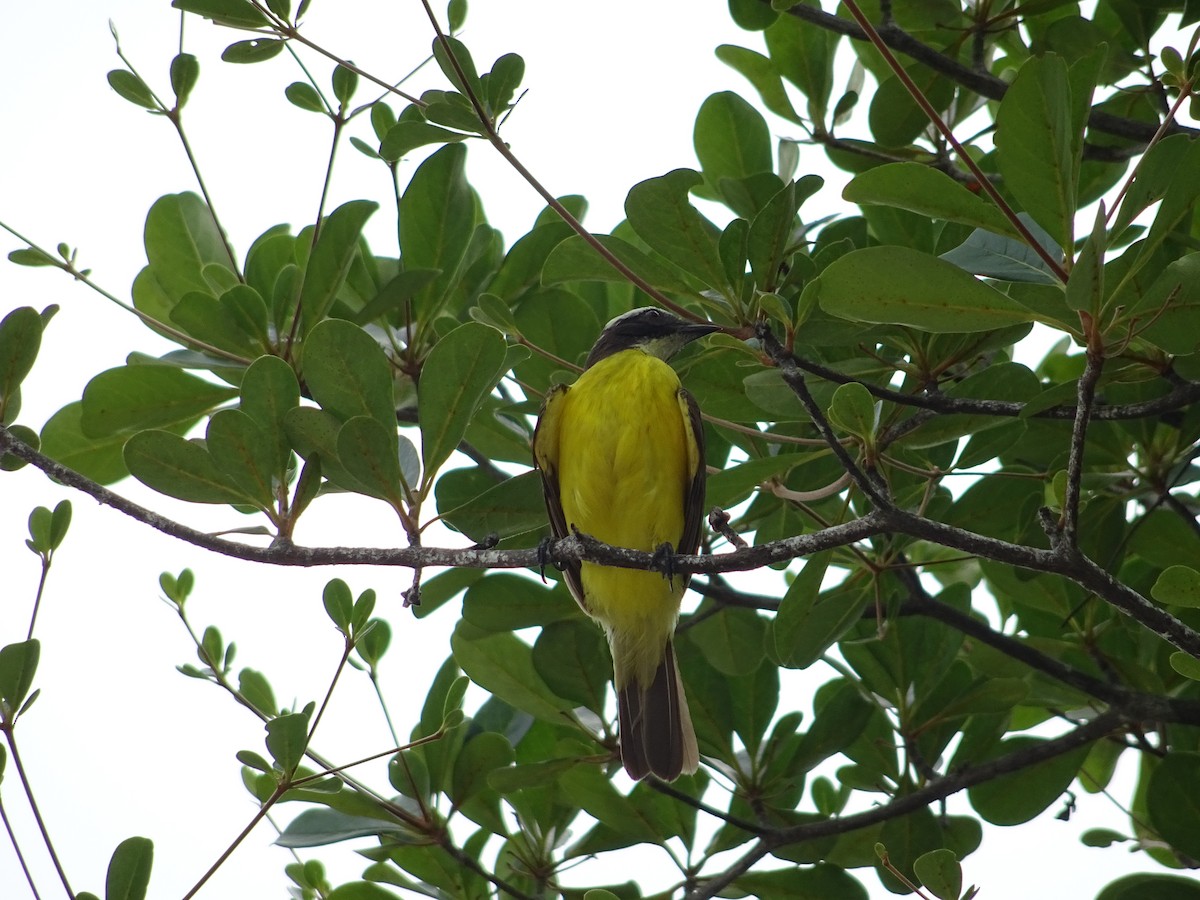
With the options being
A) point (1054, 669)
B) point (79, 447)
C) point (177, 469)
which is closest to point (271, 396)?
point (177, 469)

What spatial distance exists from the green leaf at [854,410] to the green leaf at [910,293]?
169mm

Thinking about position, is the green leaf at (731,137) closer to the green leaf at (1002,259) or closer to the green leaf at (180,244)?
the green leaf at (1002,259)

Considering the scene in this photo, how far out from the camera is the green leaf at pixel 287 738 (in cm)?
272

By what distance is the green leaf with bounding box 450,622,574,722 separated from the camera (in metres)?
4.21

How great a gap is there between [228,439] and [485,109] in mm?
1057

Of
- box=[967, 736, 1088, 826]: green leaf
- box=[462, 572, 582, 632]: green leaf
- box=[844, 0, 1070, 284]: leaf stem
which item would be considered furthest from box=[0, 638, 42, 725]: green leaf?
box=[967, 736, 1088, 826]: green leaf

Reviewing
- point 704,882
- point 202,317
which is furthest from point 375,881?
point 202,317

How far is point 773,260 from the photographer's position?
3.07 m

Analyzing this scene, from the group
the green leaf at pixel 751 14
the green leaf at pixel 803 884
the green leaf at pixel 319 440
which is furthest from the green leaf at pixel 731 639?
the green leaf at pixel 751 14

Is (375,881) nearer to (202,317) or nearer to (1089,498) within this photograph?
(202,317)

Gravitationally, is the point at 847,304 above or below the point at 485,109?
below

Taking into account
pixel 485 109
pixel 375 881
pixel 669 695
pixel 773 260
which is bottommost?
pixel 375 881

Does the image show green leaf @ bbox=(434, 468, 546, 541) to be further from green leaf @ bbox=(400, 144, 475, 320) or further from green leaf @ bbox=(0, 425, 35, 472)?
green leaf @ bbox=(0, 425, 35, 472)

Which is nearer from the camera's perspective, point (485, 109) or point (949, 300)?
point (949, 300)
